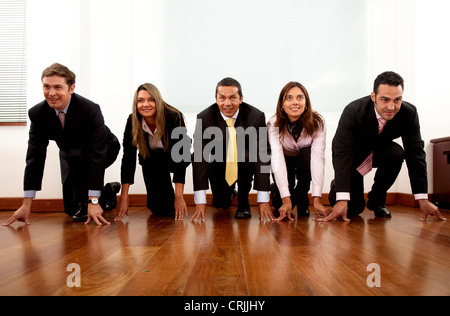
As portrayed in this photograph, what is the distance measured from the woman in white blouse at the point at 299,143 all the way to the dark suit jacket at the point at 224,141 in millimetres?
80

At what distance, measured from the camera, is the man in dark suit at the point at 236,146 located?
6.98 feet

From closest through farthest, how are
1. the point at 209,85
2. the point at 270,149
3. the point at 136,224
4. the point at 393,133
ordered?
the point at 136,224, the point at 393,133, the point at 270,149, the point at 209,85

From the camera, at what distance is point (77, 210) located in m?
2.27

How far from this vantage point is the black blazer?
7.28 ft

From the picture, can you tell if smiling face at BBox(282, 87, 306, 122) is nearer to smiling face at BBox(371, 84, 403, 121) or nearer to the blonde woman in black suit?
smiling face at BBox(371, 84, 403, 121)

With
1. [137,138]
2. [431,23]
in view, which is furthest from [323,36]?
[137,138]

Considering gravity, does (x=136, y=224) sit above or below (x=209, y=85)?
below

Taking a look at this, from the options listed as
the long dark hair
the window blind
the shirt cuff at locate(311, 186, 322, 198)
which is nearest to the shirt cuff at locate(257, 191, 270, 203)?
the shirt cuff at locate(311, 186, 322, 198)

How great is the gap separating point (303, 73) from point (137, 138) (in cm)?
170

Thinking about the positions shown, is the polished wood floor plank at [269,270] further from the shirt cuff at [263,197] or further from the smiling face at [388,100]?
the smiling face at [388,100]

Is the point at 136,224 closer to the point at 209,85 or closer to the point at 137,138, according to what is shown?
the point at 137,138

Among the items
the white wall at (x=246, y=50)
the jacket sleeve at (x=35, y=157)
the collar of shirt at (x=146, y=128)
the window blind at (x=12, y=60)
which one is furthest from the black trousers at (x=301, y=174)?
the window blind at (x=12, y=60)

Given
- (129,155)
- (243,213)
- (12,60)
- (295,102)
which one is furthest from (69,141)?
(295,102)

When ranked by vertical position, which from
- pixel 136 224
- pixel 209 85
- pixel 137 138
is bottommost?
pixel 136 224
